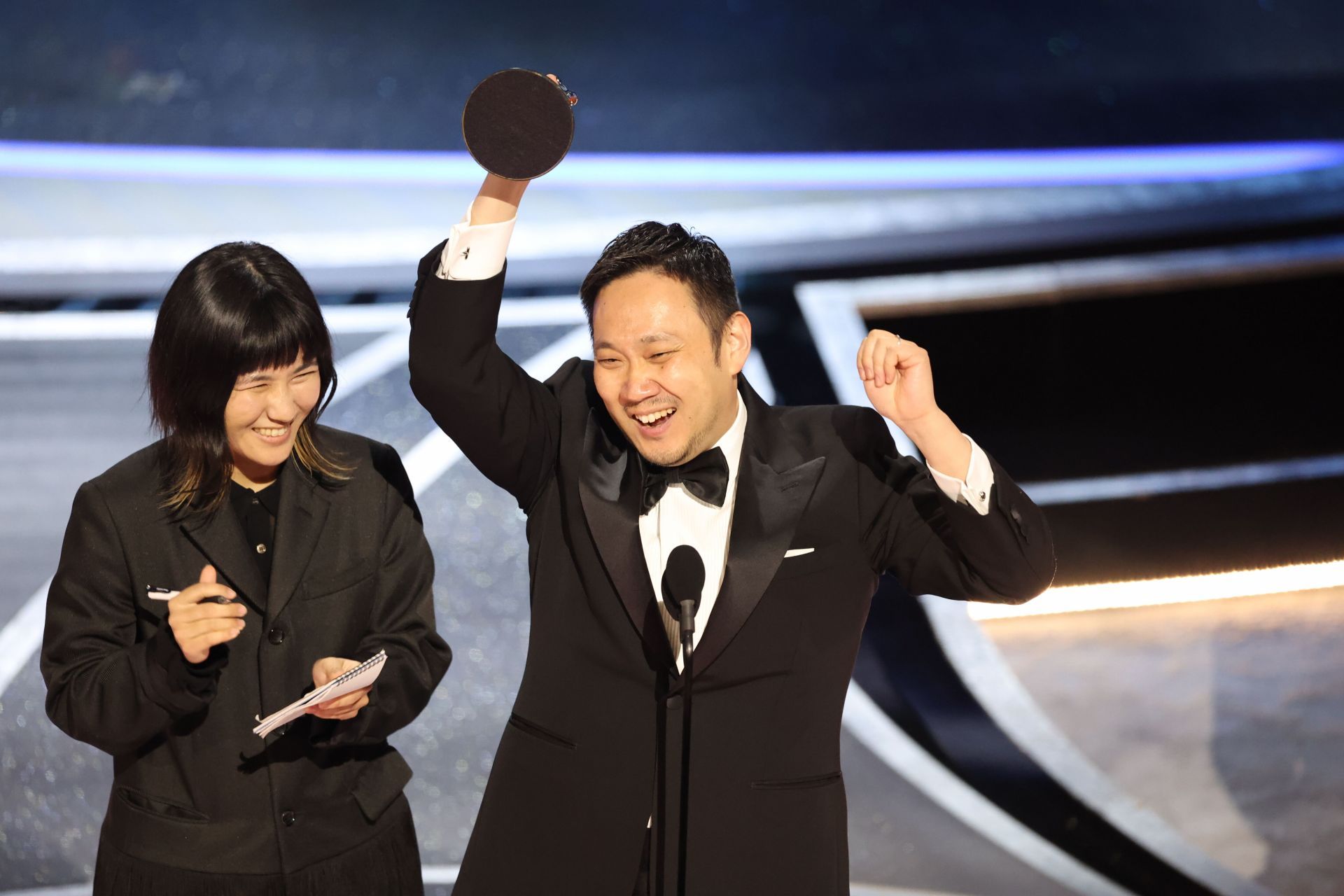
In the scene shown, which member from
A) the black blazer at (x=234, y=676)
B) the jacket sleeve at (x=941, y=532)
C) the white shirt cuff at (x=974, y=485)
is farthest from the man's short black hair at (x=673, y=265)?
the black blazer at (x=234, y=676)

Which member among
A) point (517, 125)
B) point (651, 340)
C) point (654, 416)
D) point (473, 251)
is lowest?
point (654, 416)

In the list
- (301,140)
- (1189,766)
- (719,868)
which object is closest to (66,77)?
(301,140)

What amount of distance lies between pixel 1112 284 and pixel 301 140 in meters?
2.26

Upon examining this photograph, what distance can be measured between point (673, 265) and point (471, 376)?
322mm

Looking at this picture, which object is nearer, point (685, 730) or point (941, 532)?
point (685, 730)

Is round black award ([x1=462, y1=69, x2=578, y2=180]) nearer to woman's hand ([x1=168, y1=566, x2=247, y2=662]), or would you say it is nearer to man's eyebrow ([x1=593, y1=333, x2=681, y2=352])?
man's eyebrow ([x1=593, y1=333, x2=681, y2=352])

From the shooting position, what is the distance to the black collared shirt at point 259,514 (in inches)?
73.8

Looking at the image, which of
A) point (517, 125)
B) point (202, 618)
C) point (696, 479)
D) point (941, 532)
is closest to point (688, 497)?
point (696, 479)

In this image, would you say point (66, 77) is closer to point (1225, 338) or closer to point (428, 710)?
point (428, 710)

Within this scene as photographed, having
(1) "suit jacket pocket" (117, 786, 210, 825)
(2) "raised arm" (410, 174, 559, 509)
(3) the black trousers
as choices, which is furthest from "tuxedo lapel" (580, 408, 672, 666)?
(1) "suit jacket pocket" (117, 786, 210, 825)

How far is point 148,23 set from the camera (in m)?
3.25

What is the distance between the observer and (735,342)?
5.81 ft

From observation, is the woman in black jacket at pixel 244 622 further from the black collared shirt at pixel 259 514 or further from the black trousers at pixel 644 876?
the black trousers at pixel 644 876

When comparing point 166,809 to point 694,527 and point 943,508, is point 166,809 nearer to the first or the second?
point 694,527
